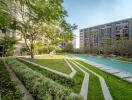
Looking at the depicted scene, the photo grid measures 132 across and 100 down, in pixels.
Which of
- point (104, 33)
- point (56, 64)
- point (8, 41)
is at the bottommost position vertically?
point (56, 64)

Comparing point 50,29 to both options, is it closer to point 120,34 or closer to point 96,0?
point 96,0

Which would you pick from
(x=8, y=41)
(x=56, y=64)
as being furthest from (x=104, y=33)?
(x=8, y=41)

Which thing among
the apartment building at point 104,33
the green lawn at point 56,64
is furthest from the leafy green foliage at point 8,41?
the apartment building at point 104,33

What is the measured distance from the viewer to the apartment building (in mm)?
66125

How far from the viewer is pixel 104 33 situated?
78.8 m

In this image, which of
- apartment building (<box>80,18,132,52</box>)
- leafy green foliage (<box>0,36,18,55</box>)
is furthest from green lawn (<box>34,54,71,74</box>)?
apartment building (<box>80,18,132,52</box>)

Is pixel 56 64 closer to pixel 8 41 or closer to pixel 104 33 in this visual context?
pixel 8 41

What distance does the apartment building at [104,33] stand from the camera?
6612cm

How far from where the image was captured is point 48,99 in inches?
209

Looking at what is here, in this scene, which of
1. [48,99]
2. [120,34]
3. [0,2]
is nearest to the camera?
[48,99]

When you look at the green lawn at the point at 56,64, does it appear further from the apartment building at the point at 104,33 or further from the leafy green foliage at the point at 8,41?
the apartment building at the point at 104,33

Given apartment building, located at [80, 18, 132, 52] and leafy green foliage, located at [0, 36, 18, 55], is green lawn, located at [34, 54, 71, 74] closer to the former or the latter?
leafy green foliage, located at [0, 36, 18, 55]

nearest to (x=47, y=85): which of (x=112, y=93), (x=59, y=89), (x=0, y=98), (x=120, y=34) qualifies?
(x=59, y=89)

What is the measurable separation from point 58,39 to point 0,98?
52.6 ft
